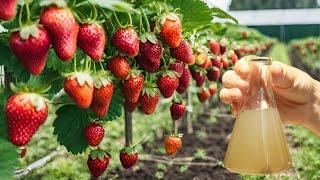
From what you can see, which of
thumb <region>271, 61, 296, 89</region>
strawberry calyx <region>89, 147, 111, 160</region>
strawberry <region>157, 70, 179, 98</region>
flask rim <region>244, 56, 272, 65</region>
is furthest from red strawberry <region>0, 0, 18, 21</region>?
thumb <region>271, 61, 296, 89</region>

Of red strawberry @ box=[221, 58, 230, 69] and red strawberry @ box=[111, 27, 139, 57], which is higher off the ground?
red strawberry @ box=[111, 27, 139, 57]

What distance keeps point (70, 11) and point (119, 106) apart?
0.64 meters

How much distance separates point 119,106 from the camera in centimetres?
178

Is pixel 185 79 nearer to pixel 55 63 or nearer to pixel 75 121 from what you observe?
pixel 75 121

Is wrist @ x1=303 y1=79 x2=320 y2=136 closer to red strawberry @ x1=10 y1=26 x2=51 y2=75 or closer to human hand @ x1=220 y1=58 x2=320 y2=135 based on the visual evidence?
human hand @ x1=220 y1=58 x2=320 y2=135

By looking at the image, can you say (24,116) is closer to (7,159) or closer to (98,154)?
(7,159)

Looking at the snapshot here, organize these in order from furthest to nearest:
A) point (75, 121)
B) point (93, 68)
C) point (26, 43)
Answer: point (75, 121), point (93, 68), point (26, 43)

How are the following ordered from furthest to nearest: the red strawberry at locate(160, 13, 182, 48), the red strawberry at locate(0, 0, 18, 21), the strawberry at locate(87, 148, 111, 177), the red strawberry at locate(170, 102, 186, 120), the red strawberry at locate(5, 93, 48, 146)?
the red strawberry at locate(170, 102, 186, 120) < the strawberry at locate(87, 148, 111, 177) < the red strawberry at locate(160, 13, 182, 48) < the red strawberry at locate(5, 93, 48, 146) < the red strawberry at locate(0, 0, 18, 21)

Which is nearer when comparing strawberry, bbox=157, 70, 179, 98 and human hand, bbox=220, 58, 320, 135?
strawberry, bbox=157, 70, 179, 98

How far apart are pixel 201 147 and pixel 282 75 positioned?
2998 mm

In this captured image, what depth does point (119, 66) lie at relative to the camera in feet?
4.92

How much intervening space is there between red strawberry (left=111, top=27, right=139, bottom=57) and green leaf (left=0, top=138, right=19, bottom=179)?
0.34 metres

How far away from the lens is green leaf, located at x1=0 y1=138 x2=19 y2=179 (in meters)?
1.25

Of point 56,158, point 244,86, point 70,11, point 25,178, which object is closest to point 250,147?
point 244,86
